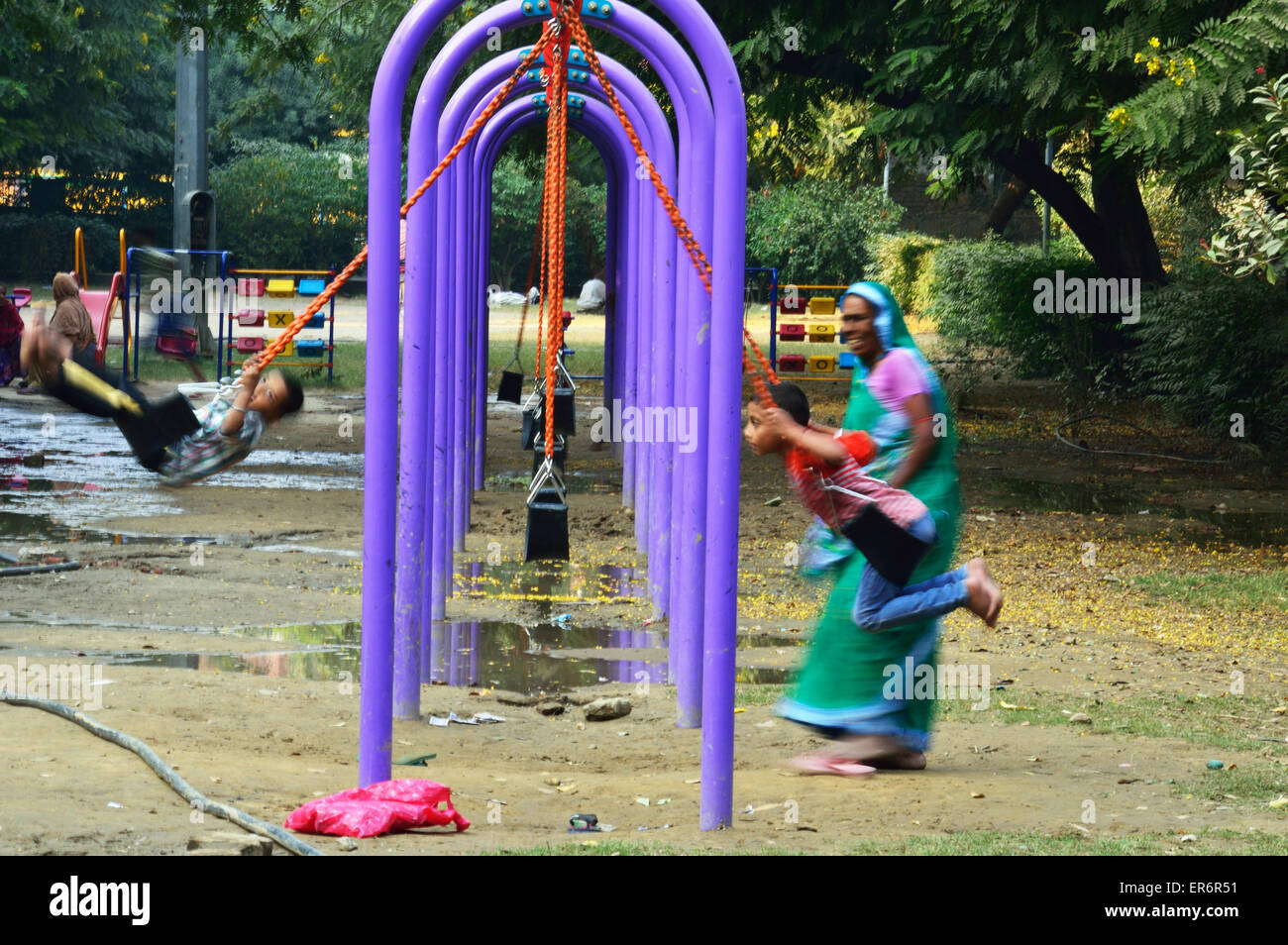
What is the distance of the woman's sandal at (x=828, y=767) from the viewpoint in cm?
512

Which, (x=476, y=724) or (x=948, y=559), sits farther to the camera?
(x=476, y=724)

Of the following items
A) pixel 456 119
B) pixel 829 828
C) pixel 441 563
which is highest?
pixel 456 119

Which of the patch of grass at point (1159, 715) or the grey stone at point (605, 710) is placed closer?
the patch of grass at point (1159, 715)

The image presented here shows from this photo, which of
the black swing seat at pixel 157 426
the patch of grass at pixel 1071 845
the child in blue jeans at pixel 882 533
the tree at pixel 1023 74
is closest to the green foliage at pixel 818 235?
the tree at pixel 1023 74

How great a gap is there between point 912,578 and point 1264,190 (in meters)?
5.49

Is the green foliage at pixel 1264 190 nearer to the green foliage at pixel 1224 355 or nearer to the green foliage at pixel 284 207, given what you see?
the green foliage at pixel 1224 355

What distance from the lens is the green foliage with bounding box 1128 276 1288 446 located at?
14.3 m

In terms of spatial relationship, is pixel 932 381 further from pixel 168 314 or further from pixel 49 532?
pixel 168 314

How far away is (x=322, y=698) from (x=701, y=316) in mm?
2201

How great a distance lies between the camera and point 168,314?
67.0 feet

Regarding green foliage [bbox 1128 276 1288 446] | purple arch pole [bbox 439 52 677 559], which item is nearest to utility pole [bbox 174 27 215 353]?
green foliage [bbox 1128 276 1288 446]

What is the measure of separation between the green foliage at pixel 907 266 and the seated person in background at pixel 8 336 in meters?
16.1

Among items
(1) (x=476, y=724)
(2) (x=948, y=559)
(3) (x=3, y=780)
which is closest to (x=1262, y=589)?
(2) (x=948, y=559)

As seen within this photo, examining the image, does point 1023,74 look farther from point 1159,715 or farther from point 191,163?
point 191,163
